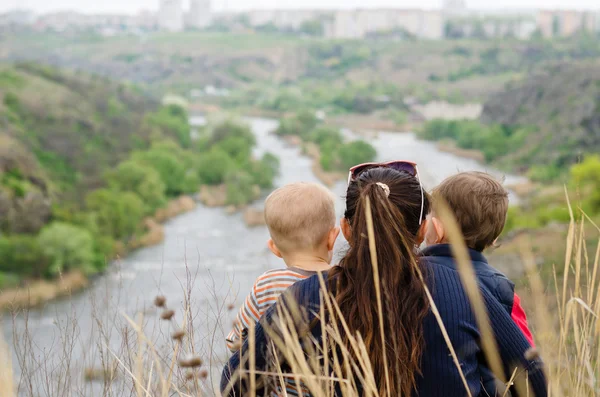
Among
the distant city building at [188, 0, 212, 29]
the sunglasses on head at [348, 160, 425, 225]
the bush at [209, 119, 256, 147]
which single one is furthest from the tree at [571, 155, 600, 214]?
the distant city building at [188, 0, 212, 29]

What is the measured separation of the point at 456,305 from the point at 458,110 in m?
62.4

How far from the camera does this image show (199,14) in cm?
11406

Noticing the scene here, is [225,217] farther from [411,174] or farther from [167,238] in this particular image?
[411,174]

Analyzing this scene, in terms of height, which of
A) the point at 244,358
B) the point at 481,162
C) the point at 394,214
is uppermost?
the point at 394,214

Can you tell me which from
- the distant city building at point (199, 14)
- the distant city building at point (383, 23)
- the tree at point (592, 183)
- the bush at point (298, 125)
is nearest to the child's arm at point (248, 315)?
the tree at point (592, 183)

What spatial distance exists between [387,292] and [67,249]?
21.1 metres

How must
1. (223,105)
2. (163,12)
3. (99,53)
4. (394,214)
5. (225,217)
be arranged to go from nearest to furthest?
1. (394,214)
2. (225,217)
3. (223,105)
4. (99,53)
5. (163,12)

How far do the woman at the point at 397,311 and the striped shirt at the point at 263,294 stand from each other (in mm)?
84

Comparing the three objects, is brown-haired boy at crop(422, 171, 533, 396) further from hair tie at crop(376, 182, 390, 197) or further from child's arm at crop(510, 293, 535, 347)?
hair tie at crop(376, 182, 390, 197)

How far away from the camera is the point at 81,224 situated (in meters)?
24.6

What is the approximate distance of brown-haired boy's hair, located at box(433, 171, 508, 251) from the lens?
148 cm

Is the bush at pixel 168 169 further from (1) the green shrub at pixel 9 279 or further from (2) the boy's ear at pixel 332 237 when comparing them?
(2) the boy's ear at pixel 332 237

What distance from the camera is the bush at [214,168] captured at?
3466 cm

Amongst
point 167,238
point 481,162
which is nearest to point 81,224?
point 167,238
